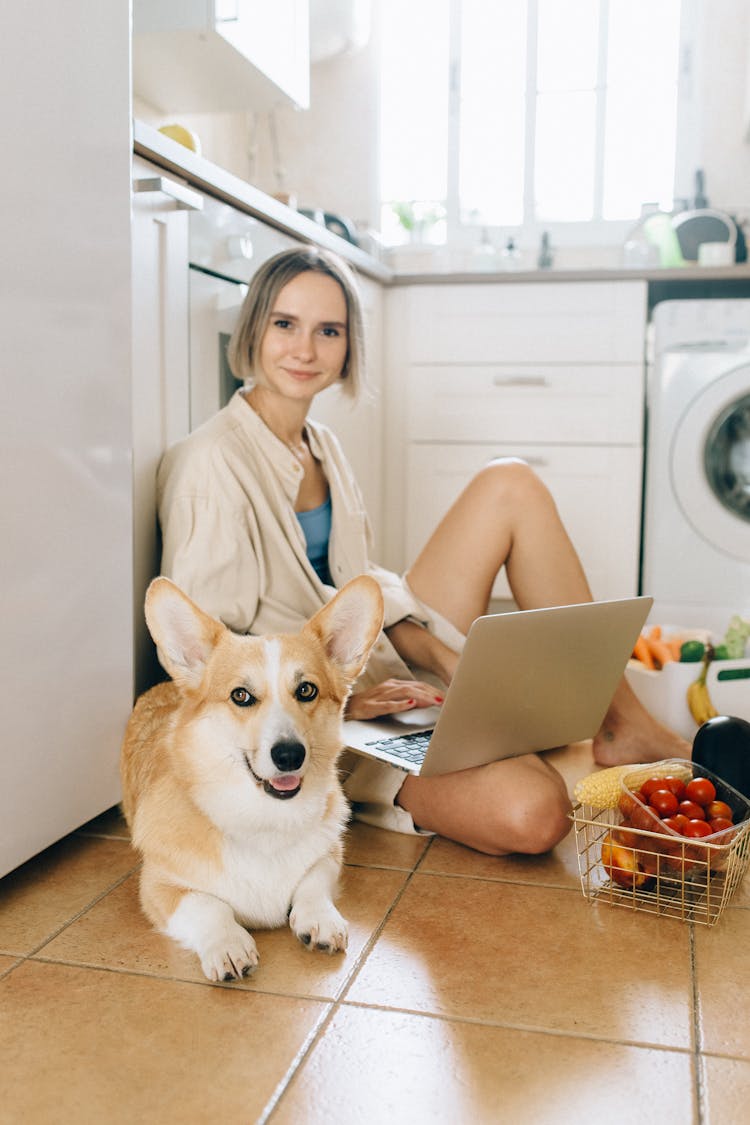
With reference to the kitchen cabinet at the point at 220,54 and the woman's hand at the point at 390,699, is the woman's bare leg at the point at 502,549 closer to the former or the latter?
the woman's hand at the point at 390,699

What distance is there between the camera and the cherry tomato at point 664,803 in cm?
156

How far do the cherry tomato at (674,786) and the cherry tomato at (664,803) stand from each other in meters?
0.04

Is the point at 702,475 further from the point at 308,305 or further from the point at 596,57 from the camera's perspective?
the point at 596,57

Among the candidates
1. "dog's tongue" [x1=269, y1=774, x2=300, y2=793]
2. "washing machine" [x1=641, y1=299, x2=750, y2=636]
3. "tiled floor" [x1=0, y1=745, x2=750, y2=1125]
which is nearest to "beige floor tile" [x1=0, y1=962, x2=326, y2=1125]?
"tiled floor" [x1=0, y1=745, x2=750, y2=1125]

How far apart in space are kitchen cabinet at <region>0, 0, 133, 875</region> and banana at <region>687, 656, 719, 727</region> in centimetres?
136

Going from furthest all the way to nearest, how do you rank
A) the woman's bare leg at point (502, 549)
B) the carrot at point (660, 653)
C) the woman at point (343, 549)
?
1. the carrot at point (660, 653)
2. the woman's bare leg at point (502, 549)
3. the woman at point (343, 549)

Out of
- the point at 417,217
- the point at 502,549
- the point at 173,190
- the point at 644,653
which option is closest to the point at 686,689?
the point at 644,653

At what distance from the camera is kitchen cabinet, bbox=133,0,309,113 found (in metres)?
2.62

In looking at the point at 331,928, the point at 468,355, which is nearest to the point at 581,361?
the point at 468,355

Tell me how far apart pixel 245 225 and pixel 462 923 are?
1.53 metres

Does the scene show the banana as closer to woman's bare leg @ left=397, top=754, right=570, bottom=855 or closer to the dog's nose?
woman's bare leg @ left=397, top=754, right=570, bottom=855

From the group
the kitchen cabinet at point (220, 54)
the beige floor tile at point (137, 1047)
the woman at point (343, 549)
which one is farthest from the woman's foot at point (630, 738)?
the kitchen cabinet at point (220, 54)

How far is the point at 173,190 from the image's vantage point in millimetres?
1881

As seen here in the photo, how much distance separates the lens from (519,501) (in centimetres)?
227
